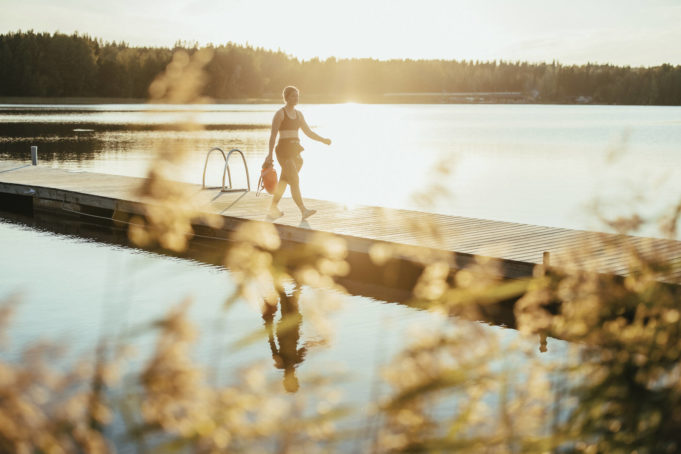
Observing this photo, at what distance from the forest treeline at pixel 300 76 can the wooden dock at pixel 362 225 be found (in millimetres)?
54553

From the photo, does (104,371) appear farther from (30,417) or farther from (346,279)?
(346,279)

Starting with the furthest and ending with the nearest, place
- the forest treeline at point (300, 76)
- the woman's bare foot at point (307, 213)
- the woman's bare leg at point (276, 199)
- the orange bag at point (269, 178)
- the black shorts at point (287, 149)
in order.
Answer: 1. the forest treeline at point (300, 76)
2. the orange bag at point (269, 178)
3. the woman's bare leg at point (276, 199)
4. the woman's bare foot at point (307, 213)
5. the black shorts at point (287, 149)

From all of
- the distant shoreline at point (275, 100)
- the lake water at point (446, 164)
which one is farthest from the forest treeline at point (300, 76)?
the lake water at point (446, 164)

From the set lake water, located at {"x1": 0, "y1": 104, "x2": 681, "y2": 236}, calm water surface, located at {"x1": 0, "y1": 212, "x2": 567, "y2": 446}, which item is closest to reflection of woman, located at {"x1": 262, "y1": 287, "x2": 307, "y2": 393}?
calm water surface, located at {"x1": 0, "y1": 212, "x2": 567, "y2": 446}

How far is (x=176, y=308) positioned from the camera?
68.2 inches

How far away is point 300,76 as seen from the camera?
6836 inches

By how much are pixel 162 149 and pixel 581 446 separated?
1.55m

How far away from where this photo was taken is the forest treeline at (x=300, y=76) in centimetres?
10956

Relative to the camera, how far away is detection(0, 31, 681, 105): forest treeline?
4313 inches

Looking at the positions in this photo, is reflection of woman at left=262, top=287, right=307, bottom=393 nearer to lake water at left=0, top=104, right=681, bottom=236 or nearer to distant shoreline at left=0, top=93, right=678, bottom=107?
lake water at left=0, top=104, right=681, bottom=236

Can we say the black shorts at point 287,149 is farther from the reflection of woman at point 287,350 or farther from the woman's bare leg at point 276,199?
the reflection of woman at point 287,350

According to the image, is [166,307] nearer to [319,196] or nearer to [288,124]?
[288,124]

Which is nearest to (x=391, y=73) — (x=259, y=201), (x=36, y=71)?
(x=36, y=71)

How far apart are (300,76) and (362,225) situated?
166408mm
